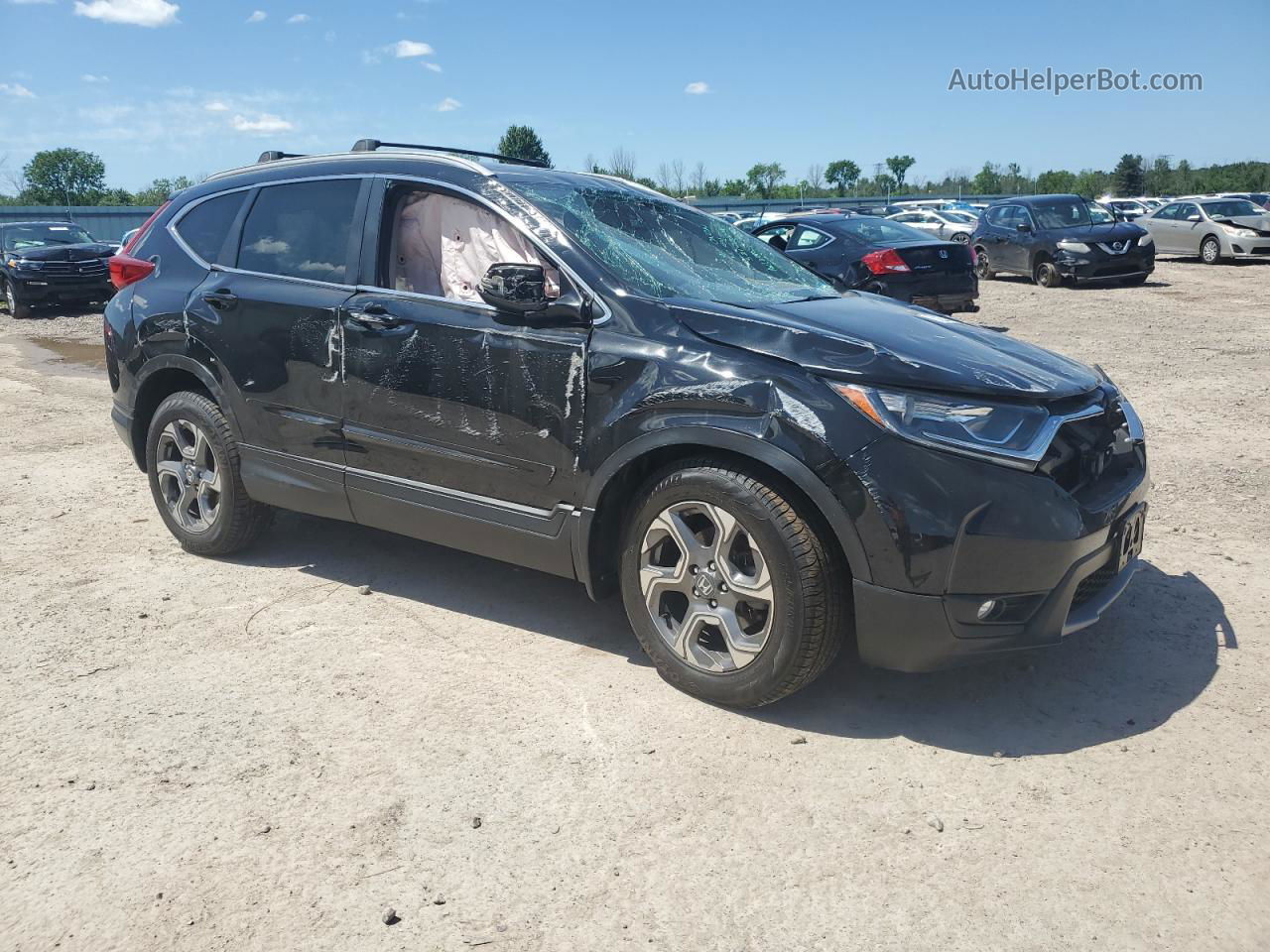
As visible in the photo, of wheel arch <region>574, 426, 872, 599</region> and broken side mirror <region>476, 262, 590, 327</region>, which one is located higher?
broken side mirror <region>476, 262, 590, 327</region>

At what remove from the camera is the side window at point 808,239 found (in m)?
13.3

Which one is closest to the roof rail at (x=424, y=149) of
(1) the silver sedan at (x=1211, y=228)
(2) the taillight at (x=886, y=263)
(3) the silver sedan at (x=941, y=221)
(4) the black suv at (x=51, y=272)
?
(2) the taillight at (x=886, y=263)

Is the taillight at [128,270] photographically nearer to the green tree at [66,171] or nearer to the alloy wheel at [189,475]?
the alloy wheel at [189,475]

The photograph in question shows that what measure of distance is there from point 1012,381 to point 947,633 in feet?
2.81

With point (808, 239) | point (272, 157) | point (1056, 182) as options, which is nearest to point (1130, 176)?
point (1056, 182)

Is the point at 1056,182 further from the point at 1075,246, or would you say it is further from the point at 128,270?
the point at 128,270

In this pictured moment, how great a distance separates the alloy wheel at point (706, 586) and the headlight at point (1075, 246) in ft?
55.2

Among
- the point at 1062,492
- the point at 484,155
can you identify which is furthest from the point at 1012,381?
the point at 484,155

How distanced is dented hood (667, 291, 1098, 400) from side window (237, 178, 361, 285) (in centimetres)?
167

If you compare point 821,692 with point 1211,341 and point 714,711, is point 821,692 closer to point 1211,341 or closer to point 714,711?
point 714,711

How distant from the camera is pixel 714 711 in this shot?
365 centimetres

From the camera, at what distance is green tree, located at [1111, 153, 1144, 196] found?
2601 inches

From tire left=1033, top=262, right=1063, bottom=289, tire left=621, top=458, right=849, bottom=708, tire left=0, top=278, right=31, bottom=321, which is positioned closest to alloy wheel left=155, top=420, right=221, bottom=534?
tire left=621, top=458, right=849, bottom=708

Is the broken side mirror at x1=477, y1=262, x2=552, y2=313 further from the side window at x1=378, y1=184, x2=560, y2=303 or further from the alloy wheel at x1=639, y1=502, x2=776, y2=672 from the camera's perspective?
the alloy wheel at x1=639, y1=502, x2=776, y2=672
